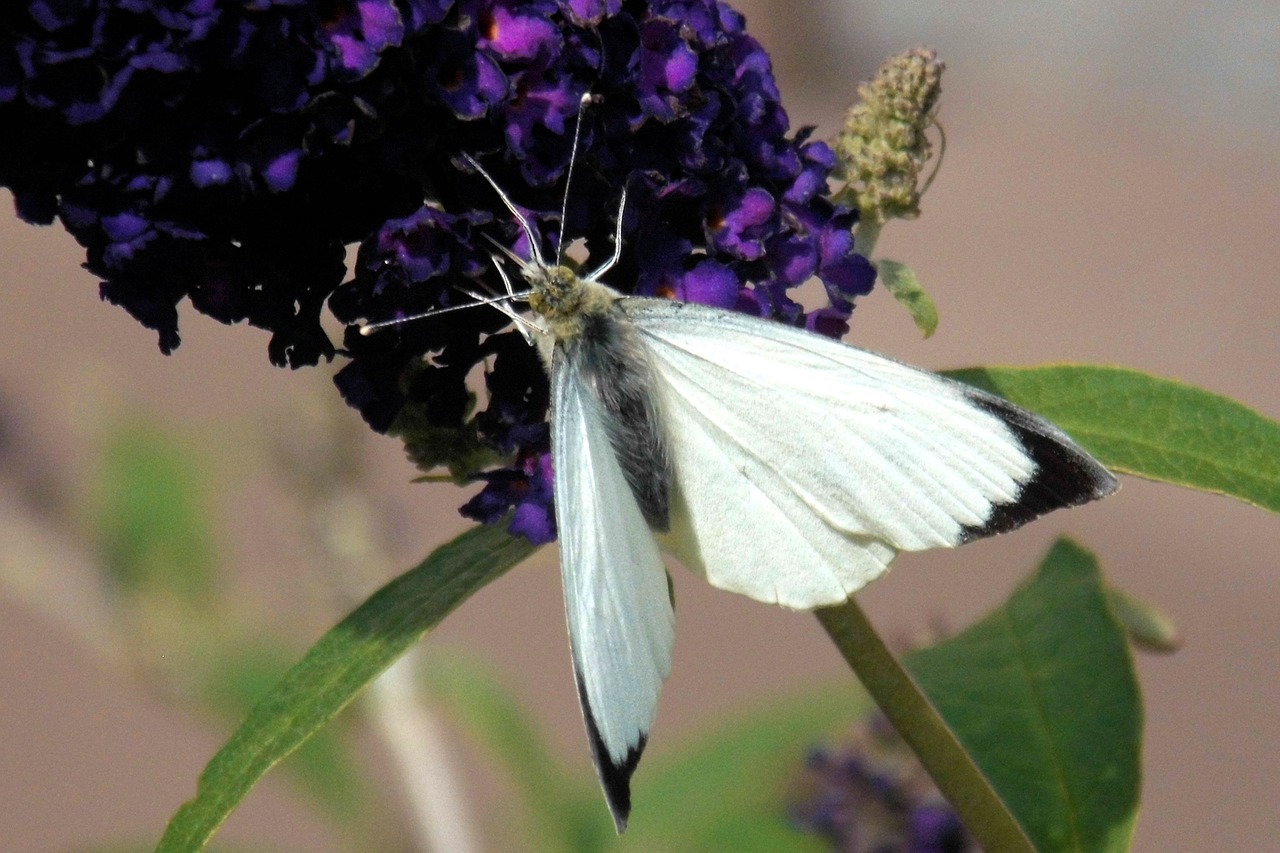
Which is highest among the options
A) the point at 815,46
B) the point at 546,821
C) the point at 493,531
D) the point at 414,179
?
the point at 815,46

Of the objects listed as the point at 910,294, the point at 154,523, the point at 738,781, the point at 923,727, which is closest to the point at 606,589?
the point at 923,727

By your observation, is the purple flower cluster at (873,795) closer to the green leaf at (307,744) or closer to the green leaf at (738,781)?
the green leaf at (738,781)

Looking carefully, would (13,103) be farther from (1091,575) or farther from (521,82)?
(1091,575)

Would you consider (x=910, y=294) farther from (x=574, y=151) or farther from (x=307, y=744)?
(x=307, y=744)

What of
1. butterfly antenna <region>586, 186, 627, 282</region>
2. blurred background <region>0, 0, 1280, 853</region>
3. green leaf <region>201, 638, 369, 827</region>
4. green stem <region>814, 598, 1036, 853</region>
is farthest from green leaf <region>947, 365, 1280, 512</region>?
green leaf <region>201, 638, 369, 827</region>

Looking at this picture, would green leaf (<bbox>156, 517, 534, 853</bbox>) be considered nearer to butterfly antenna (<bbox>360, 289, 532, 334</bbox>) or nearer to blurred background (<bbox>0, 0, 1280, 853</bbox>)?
butterfly antenna (<bbox>360, 289, 532, 334</bbox>)

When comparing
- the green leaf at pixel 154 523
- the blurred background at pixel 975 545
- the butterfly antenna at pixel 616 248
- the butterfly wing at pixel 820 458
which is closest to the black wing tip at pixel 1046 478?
the butterfly wing at pixel 820 458

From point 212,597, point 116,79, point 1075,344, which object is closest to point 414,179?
point 116,79
